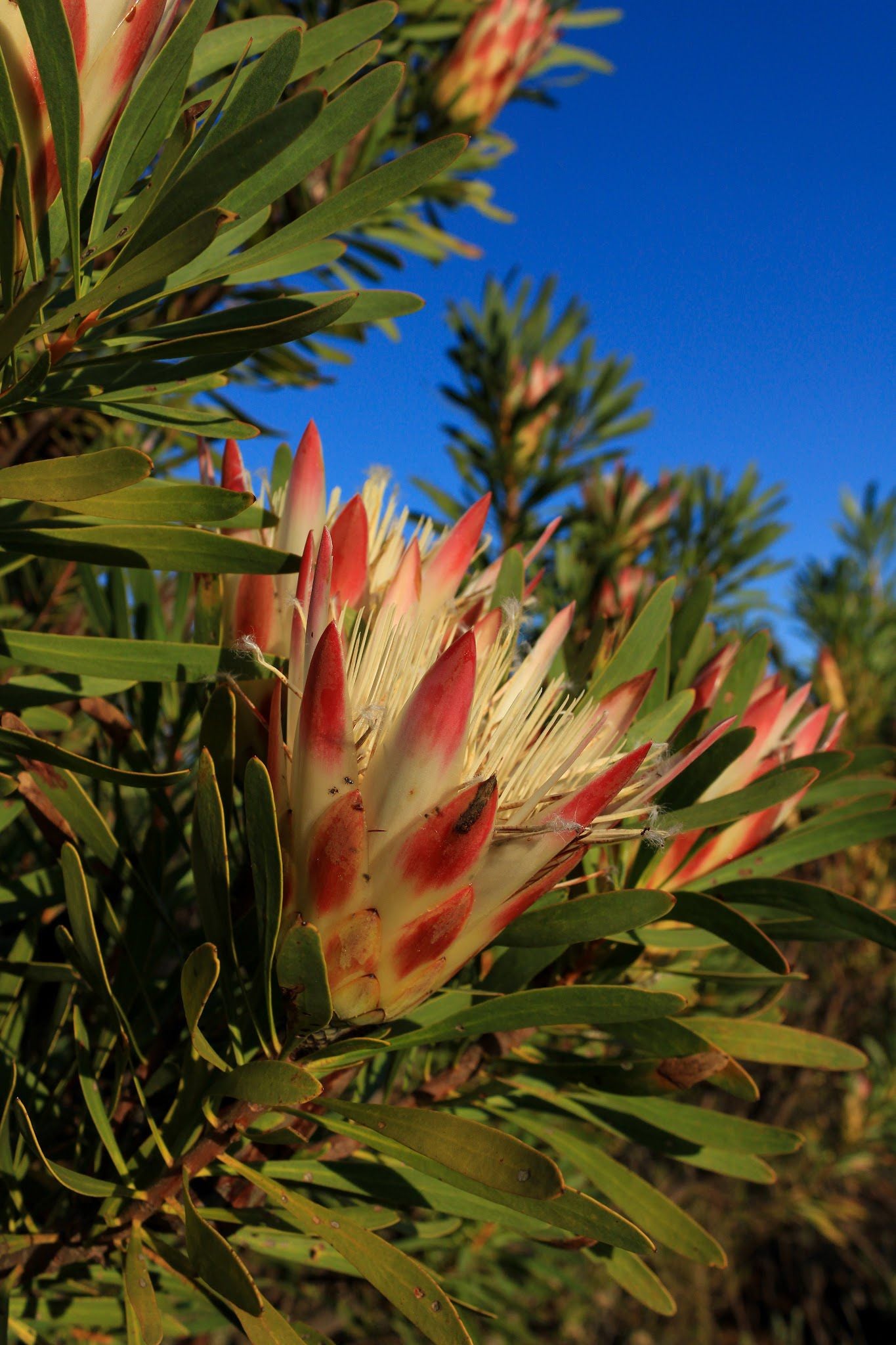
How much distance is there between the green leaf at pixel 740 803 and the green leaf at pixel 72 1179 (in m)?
0.34

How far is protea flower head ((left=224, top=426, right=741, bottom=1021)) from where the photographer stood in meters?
0.37

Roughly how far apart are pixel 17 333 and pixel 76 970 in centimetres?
33

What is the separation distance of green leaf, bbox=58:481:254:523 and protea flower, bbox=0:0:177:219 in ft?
0.43

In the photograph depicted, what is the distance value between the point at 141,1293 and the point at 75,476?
376 mm

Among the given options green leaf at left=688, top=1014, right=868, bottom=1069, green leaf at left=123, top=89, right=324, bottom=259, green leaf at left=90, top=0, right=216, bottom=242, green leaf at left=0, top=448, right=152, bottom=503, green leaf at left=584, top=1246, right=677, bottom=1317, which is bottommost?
green leaf at left=584, top=1246, right=677, bottom=1317

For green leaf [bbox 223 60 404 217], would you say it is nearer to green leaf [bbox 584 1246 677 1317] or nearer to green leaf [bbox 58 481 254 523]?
green leaf [bbox 58 481 254 523]

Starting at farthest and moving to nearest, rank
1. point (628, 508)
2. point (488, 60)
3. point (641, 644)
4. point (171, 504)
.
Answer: point (628, 508) < point (488, 60) < point (641, 644) < point (171, 504)

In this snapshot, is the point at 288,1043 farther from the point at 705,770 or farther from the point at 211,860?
the point at 705,770

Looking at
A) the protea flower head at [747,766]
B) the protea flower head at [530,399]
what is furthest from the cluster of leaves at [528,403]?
the protea flower head at [747,766]

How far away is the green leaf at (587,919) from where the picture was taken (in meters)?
0.40

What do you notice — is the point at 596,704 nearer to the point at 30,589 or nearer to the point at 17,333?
the point at 17,333

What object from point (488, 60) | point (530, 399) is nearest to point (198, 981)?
point (488, 60)

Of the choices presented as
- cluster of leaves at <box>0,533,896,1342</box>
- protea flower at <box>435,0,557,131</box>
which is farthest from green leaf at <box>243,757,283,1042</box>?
protea flower at <box>435,0,557,131</box>

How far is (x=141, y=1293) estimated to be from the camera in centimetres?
40
